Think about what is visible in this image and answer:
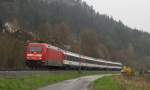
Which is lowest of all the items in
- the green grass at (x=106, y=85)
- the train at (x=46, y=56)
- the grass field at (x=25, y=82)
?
the green grass at (x=106, y=85)

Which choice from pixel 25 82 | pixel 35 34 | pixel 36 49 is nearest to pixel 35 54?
pixel 36 49

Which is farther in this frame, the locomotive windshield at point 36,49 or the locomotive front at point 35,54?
the locomotive windshield at point 36,49

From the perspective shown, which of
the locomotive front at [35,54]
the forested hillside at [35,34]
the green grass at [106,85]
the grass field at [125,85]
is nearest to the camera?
the grass field at [125,85]

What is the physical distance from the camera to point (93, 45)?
474ft

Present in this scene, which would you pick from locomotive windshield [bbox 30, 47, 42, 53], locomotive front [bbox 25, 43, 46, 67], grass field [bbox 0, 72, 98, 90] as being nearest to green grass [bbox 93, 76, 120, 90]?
grass field [bbox 0, 72, 98, 90]

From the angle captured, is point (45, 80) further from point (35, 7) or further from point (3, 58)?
point (35, 7)

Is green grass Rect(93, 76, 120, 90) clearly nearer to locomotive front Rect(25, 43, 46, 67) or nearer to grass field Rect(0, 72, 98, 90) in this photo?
grass field Rect(0, 72, 98, 90)

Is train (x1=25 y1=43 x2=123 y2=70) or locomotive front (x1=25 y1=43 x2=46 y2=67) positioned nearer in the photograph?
locomotive front (x1=25 y1=43 x2=46 y2=67)

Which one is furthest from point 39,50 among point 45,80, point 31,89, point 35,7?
point 35,7

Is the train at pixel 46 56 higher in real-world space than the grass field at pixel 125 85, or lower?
higher

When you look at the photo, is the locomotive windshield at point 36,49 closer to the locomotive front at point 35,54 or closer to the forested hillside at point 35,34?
the locomotive front at point 35,54

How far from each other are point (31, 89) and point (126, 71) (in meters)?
10.5

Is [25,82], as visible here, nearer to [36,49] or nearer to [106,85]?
[106,85]

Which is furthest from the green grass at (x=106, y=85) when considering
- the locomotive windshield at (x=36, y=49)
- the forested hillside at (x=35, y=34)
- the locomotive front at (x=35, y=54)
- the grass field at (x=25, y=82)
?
the forested hillside at (x=35, y=34)
